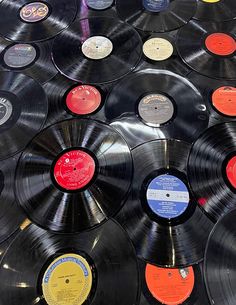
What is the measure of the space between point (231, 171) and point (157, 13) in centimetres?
70

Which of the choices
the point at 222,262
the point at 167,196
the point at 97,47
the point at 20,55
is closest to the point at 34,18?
the point at 20,55

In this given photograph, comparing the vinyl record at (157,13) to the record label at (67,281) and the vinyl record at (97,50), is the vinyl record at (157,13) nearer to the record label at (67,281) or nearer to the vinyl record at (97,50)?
the vinyl record at (97,50)

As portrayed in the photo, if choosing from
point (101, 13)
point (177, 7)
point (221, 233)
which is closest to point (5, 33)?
point (101, 13)

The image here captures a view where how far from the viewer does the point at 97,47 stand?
1.09 m

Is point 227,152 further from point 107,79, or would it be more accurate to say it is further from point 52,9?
point 52,9

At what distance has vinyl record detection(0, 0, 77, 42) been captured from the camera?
116cm

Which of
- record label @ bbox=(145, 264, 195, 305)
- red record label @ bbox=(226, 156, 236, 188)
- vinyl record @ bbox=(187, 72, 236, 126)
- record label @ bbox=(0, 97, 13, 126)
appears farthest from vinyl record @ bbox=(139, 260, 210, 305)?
record label @ bbox=(0, 97, 13, 126)

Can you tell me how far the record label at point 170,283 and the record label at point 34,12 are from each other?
Answer: 101 centimetres

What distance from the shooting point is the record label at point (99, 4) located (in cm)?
124

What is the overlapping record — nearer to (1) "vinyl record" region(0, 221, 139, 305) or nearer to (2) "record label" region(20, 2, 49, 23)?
(1) "vinyl record" region(0, 221, 139, 305)

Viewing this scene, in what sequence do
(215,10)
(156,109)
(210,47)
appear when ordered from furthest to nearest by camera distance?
(215,10)
(210,47)
(156,109)

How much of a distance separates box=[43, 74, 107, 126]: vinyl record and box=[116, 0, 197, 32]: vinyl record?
344mm

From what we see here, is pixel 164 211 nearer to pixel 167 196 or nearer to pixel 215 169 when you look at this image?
pixel 167 196

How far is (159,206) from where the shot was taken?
2.57 ft
